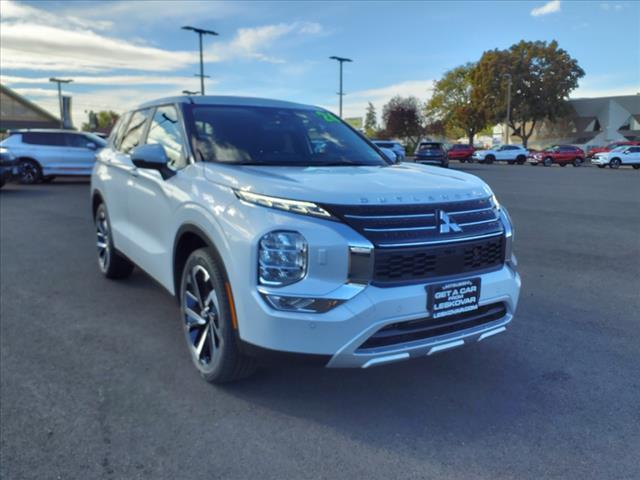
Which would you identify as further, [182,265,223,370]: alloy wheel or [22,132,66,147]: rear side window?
[22,132,66,147]: rear side window

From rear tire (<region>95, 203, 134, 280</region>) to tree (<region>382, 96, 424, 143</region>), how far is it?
69132 mm

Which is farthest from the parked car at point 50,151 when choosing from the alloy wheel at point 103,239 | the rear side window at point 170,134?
the rear side window at point 170,134

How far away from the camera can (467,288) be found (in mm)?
2906

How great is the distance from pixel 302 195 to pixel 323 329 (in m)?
0.69

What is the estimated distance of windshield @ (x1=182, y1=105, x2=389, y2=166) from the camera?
3.70 metres

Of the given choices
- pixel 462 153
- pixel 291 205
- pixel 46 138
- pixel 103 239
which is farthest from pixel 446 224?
pixel 462 153

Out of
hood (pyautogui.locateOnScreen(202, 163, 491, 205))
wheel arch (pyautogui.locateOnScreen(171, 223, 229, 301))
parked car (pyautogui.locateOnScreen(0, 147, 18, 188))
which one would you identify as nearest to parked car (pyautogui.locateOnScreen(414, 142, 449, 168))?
parked car (pyautogui.locateOnScreen(0, 147, 18, 188))

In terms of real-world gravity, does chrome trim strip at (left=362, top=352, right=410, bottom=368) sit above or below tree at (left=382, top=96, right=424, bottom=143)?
below

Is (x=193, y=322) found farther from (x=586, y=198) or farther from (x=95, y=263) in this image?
(x=586, y=198)

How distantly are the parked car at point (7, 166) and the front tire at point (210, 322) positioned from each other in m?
14.5

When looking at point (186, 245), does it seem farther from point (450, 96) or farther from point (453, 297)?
point (450, 96)

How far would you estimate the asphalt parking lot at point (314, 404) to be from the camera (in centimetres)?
254

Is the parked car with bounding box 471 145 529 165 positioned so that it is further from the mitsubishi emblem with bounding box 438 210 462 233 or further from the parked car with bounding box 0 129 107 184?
the mitsubishi emblem with bounding box 438 210 462 233

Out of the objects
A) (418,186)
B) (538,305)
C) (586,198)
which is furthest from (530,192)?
(418,186)
